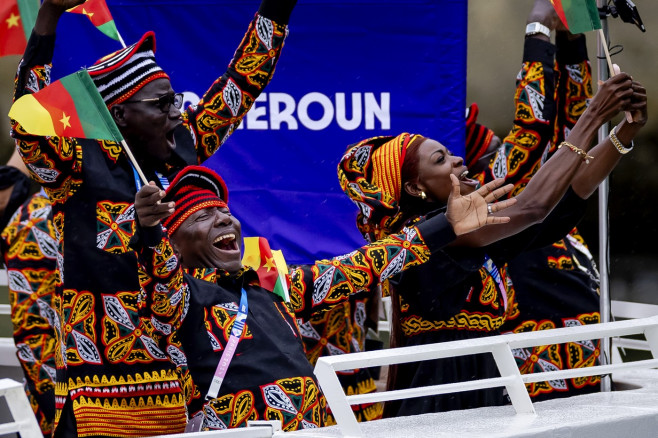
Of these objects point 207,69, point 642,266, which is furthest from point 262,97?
point 642,266

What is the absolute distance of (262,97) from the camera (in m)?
5.88

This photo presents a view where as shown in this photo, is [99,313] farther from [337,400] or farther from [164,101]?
[337,400]

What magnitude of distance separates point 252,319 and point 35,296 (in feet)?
8.88

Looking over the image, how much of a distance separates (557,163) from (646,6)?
1071 centimetres

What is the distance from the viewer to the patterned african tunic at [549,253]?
5.38 metres

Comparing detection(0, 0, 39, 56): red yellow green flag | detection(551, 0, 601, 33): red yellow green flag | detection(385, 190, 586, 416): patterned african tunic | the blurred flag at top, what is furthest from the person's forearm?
detection(0, 0, 39, 56): red yellow green flag

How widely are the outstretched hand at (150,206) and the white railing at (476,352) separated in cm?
80

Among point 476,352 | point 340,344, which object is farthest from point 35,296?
point 476,352

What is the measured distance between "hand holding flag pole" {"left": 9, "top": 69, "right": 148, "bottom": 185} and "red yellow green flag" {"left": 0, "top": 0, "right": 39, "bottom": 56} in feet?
3.99

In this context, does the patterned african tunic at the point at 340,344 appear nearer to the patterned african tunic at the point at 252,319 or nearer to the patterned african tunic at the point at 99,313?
the patterned african tunic at the point at 99,313

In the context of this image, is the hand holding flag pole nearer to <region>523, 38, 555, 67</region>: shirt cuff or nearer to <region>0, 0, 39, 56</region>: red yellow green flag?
<region>0, 0, 39, 56</region>: red yellow green flag

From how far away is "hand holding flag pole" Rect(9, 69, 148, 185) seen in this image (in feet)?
13.3

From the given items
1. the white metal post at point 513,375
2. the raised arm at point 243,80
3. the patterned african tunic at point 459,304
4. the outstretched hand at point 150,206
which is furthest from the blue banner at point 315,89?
the white metal post at point 513,375

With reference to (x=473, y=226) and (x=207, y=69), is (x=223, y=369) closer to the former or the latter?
(x=473, y=226)
